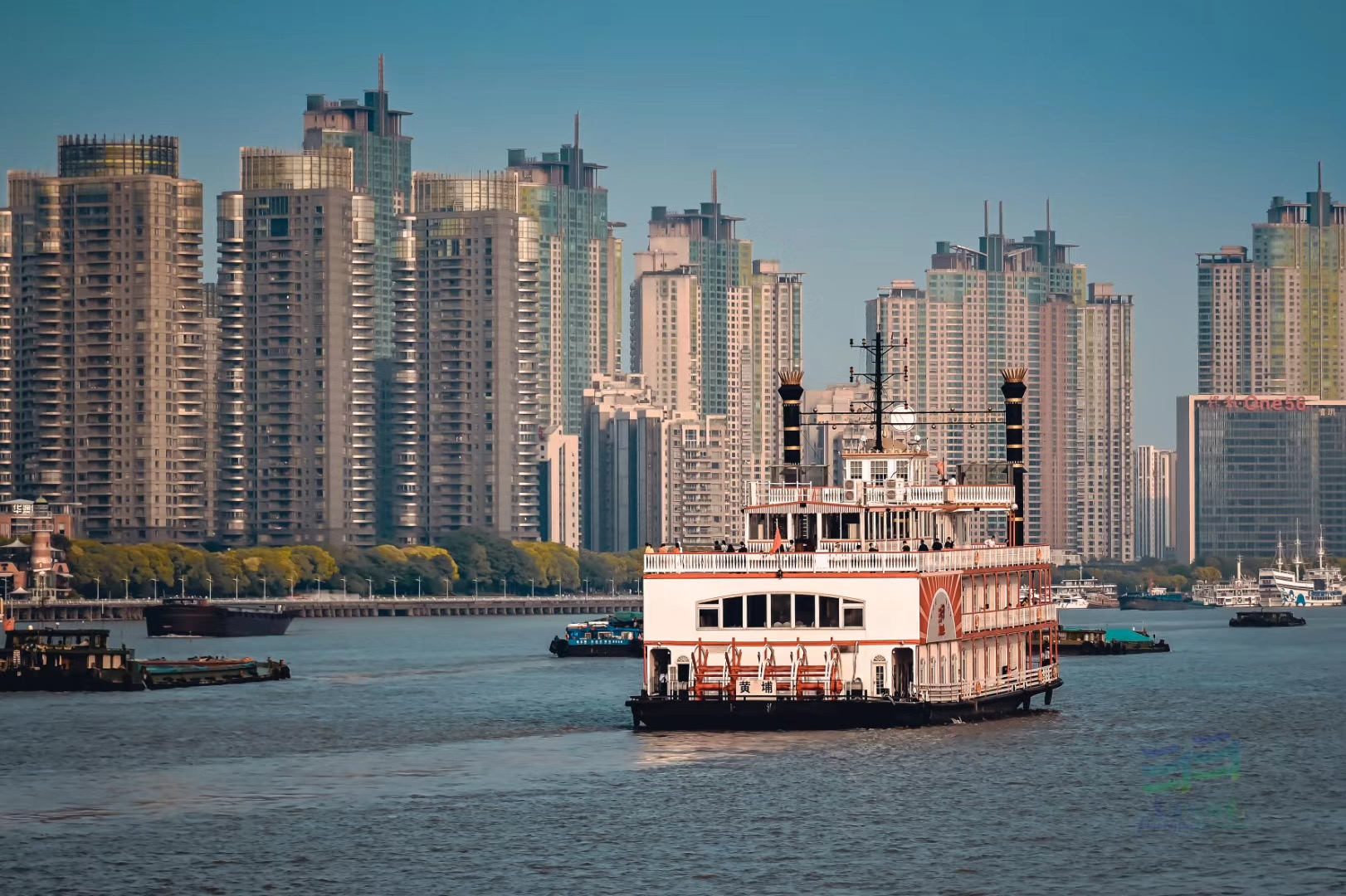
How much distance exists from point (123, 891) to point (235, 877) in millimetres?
2507

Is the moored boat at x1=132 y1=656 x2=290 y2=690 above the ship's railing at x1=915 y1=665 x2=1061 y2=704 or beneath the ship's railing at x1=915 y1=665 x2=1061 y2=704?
beneath

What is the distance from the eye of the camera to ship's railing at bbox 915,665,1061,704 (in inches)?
2835

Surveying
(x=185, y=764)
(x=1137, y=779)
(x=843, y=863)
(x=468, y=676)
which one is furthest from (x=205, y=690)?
(x=843, y=863)

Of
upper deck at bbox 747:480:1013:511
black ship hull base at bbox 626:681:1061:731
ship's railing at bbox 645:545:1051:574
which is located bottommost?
black ship hull base at bbox 626:681:1061:731

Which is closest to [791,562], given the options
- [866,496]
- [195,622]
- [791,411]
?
[866,496]

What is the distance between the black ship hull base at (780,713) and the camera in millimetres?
69688

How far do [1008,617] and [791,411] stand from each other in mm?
9774

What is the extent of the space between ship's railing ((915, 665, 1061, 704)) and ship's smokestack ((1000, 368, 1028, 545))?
4523 millimetres

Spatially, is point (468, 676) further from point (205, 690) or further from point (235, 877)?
point (235, 877)

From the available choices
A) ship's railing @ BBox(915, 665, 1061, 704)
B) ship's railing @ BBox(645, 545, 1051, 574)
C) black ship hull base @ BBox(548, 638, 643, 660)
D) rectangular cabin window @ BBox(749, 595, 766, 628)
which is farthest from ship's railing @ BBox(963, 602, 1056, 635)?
black ship hull base @ BBox(548, 638, 643, 660)

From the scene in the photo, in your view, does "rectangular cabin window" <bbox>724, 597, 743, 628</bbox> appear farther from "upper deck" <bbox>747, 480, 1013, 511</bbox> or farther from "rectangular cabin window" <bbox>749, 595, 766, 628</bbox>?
"upper deck" <bbox>747, 480, 1013, 511</bbox>

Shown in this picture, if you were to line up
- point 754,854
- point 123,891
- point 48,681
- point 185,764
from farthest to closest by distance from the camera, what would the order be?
point 48,681
point 185,764
point 754,854
point 123,891

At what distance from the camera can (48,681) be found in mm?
108812

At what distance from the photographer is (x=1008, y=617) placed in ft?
264
